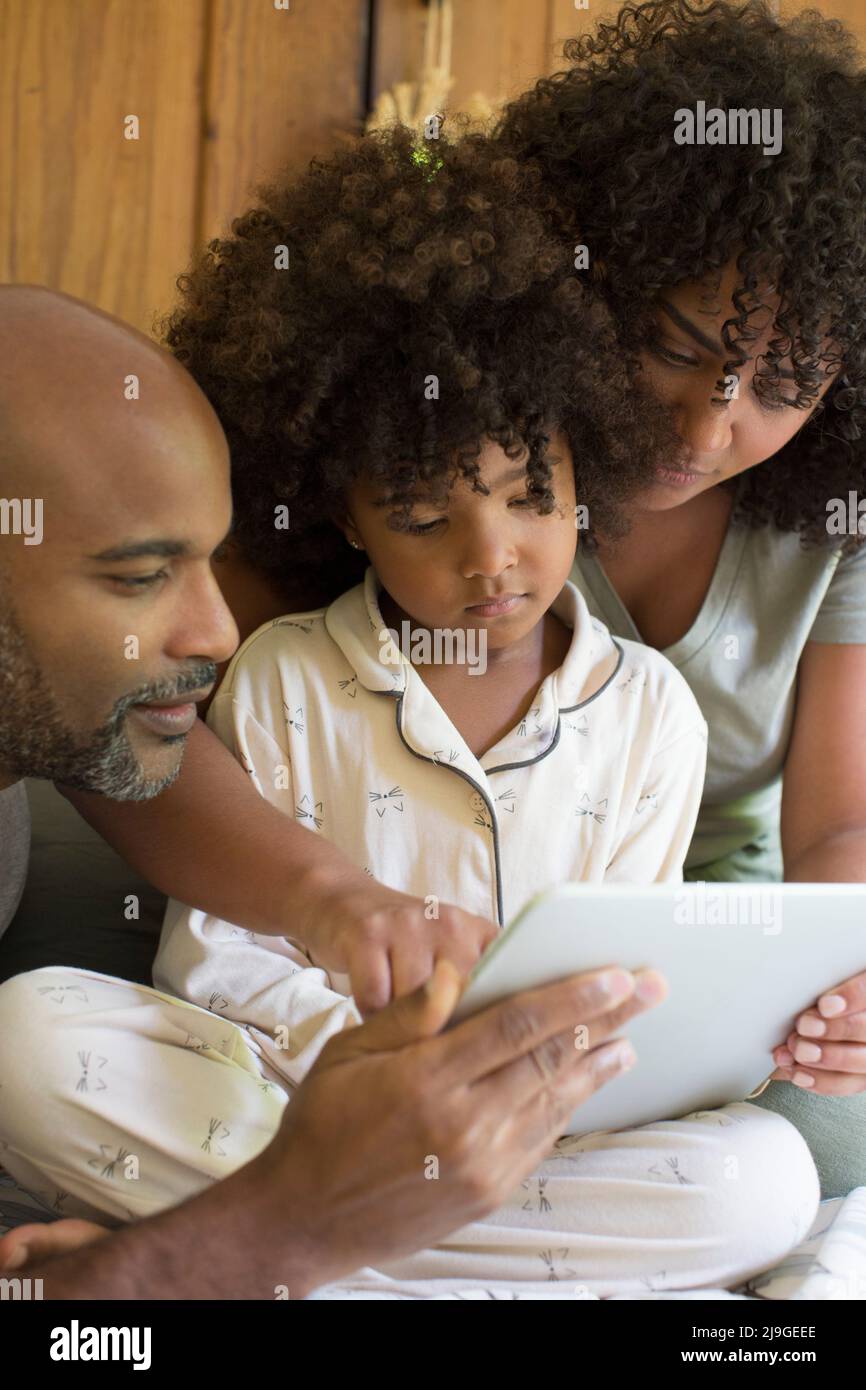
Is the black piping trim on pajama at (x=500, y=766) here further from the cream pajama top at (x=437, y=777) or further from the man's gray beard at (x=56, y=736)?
the man's gray beard at (x=56, y=736)

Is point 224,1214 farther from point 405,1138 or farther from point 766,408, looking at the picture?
point 766,408

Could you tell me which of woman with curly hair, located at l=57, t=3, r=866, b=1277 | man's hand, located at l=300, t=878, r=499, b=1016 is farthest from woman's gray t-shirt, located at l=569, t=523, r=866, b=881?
man's hand, located at l=300, t=878, r=499, b=1016

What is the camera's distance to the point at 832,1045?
1.03 meters

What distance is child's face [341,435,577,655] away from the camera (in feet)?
3.71

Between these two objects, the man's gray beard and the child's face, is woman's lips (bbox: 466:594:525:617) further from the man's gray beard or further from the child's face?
the man's gray beard

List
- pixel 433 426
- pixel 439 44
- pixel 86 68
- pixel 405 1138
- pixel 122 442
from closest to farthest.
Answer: pixel 405 1138 → pixel 122 442 → pixel 433 426 → pixel 86 68 → pixel 439 44

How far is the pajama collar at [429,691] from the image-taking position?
3.94 feet

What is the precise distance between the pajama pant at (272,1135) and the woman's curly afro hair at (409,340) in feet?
1.50

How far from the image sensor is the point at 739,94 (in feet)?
3.90

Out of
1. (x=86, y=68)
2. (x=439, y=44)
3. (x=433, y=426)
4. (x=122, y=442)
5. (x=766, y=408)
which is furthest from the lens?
(x=439, y=44)

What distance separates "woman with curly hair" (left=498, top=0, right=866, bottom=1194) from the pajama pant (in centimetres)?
11

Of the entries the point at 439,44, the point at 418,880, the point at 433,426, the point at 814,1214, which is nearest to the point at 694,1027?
the point at 814,1214

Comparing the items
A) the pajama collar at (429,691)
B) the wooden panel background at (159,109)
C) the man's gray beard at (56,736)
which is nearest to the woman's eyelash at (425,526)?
the pajama collar at (429,691)
